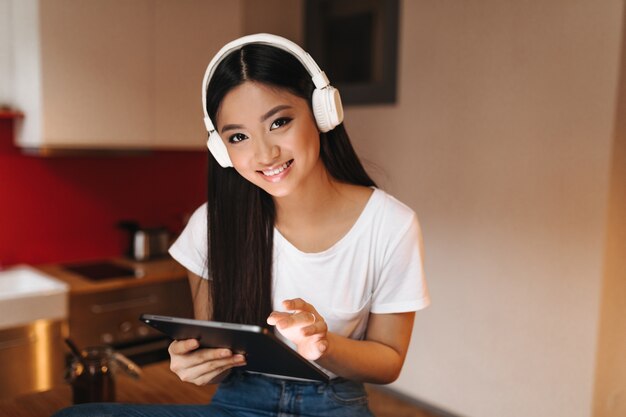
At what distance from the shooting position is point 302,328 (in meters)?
0.93

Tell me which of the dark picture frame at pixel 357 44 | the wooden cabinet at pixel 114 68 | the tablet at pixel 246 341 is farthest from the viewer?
the dark picture frame at pixel 357 44

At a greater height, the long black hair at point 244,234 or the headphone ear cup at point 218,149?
the headphone ear cup at point 218,149

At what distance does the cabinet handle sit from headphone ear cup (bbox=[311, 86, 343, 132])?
1.69 metres

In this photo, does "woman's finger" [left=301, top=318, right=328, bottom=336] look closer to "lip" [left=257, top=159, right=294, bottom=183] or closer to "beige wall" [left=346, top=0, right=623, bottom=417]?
"lip" [left=257, top=159, right=294, bottom=183]

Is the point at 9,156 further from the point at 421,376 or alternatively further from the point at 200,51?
the point at 421,376

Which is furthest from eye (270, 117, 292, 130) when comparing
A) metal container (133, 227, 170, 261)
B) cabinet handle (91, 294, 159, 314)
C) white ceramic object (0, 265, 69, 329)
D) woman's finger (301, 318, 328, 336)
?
metal container (133, 227, 170, 261)

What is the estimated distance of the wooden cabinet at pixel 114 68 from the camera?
7.80 ft

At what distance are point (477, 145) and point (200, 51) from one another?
1.38m

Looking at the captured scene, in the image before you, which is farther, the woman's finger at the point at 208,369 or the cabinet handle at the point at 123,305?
the cabinet handle at the point at 123,305

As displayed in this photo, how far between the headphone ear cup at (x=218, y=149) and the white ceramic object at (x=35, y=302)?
141cm

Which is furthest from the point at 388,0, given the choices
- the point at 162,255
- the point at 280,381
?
the point at 280,381

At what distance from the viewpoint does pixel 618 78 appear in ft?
6.59

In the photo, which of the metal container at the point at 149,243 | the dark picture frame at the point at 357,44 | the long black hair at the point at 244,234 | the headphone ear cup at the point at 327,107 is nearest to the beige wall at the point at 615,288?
the dark picture frame at the point at 357,44

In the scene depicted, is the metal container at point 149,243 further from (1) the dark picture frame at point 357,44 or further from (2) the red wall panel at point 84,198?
(1) the dark picture frame at point 357,44
